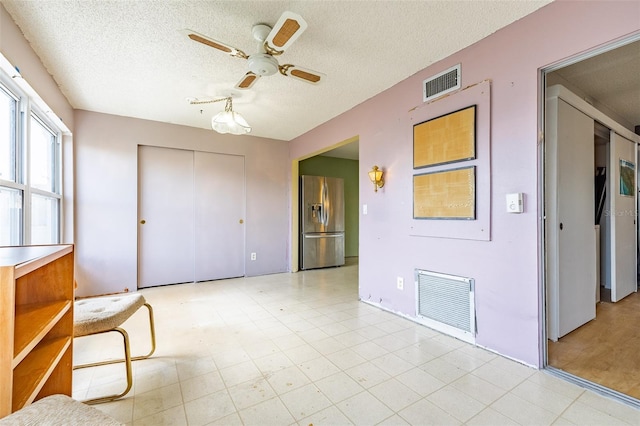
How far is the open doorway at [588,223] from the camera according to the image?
206 cm

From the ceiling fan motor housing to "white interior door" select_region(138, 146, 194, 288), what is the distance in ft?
9.41

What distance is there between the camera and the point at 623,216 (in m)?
3.35

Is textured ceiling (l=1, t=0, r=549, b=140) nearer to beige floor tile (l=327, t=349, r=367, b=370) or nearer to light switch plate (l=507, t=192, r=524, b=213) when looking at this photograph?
light switch plate (l=507, t=192, r=524, b=213)

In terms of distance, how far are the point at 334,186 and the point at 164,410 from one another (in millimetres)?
4771

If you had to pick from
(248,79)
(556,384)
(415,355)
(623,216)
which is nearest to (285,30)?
(248,79)

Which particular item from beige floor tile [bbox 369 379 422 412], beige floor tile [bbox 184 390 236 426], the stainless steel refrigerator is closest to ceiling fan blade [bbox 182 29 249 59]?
beige floor tile [bbox 184 390 236 426]

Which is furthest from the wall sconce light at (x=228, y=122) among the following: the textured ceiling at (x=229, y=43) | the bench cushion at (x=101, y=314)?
the bench cushion at (x=101, y=314)

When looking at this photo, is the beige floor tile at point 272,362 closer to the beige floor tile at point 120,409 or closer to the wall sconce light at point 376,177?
the beige floor tile at point 120,409

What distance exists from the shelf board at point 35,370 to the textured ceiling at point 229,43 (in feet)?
6.10

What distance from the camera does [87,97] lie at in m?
3.36

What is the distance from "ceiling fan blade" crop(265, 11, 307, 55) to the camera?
155 cm

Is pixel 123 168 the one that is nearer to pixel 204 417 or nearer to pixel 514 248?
pixel 204 417

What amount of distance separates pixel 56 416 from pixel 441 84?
309 centimetres

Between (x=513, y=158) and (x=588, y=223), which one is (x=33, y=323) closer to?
(x=513, y=158)
